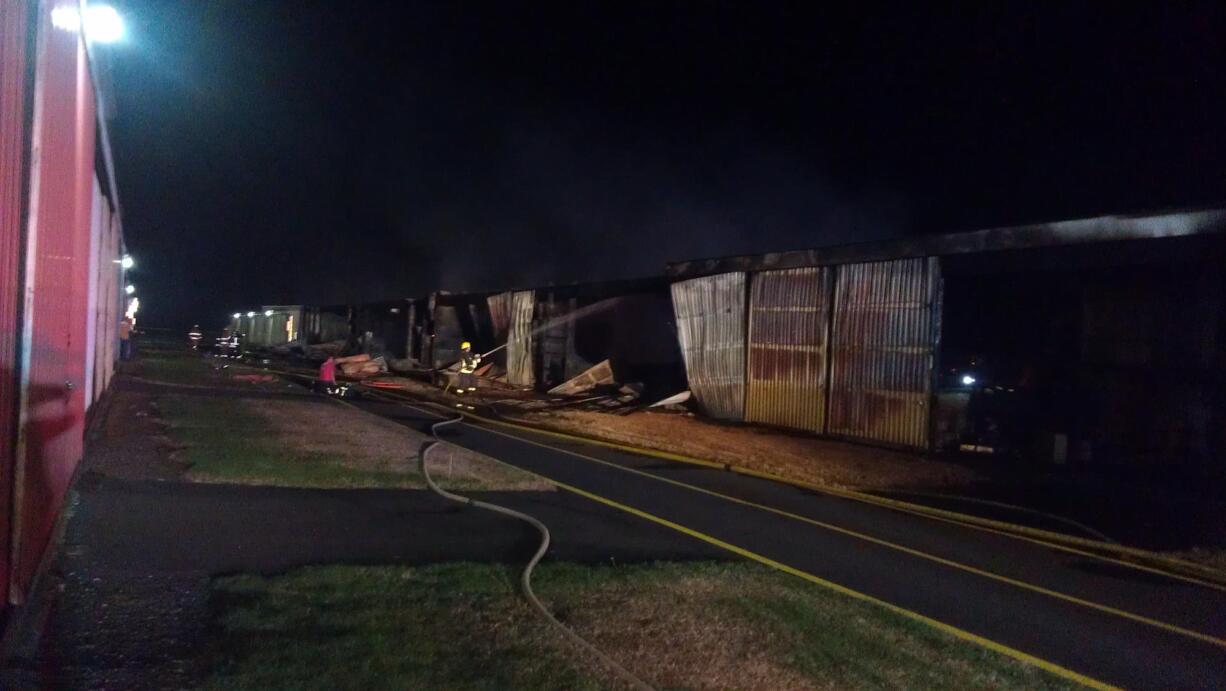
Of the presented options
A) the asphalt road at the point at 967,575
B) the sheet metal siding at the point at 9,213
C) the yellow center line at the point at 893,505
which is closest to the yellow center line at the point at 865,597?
the asphalt road at the point at 967,575

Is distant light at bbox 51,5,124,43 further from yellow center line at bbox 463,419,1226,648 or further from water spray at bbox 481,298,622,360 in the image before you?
water spray at bbox 481,298,622,360

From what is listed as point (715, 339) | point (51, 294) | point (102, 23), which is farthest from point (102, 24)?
point (715, 339)

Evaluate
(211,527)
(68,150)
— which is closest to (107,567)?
(211,527)

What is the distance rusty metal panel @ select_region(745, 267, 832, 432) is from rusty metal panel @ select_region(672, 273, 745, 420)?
1.53 feet

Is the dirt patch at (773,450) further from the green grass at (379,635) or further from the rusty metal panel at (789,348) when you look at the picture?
the green grass at (379,635)

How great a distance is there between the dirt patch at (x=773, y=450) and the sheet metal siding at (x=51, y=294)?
10737 mm

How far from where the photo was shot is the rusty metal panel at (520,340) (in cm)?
3378

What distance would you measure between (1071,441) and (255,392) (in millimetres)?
19780

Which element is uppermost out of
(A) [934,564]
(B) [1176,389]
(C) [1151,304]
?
(C) [1151,304]

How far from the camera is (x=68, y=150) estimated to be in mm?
8047

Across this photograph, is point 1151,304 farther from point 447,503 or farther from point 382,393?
point 382,393

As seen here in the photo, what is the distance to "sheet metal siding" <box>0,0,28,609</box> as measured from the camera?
5.05m

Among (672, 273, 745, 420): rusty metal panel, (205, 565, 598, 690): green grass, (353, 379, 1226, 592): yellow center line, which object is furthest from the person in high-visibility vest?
(205, 565, 598, 690): green grass

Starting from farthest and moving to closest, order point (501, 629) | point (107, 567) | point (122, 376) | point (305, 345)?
point (305, 345) < point (122, 376) < point (107, 567) < point (501, 629)
